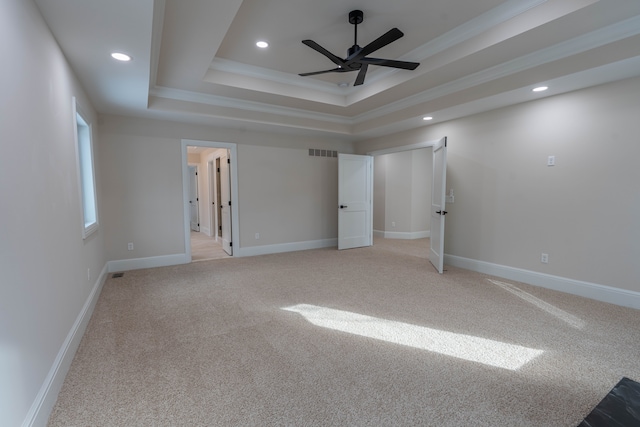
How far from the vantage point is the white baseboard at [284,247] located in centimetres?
567

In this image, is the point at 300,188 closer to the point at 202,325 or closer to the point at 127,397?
the point at 202,325

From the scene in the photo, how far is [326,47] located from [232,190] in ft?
10.0

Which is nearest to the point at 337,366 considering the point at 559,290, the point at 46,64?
the point at 46,64

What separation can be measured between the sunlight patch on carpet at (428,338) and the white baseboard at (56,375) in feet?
6.04

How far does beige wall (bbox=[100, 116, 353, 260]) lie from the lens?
180 inches

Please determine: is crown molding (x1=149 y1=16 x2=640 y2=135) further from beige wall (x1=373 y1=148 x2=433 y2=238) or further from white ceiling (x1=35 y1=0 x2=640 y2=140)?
beige wall (x1=373 y1=148 x2=433 y2=238)

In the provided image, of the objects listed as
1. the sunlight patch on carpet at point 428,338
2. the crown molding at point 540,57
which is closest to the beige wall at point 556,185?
the crown molding at point 540,57

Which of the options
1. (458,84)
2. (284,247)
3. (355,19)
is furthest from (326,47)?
Answer: (284,247)

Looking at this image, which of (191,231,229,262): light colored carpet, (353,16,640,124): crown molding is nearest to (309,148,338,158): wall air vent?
(353,16,640,124): crown molding

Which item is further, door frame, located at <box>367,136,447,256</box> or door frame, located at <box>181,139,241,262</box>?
door frame, located at <box>367,136,447,256</box>

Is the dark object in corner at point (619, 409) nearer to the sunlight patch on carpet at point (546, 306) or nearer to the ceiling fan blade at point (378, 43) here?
the sunlight patch on carpet at point (546, 306)

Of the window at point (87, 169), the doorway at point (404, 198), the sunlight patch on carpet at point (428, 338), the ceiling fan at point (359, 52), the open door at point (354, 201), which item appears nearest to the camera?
the sunlight patch on carpet at point (428, 338)

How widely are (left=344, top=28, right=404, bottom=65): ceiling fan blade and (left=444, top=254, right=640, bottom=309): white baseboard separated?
351 centimetres

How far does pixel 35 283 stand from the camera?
167cm
